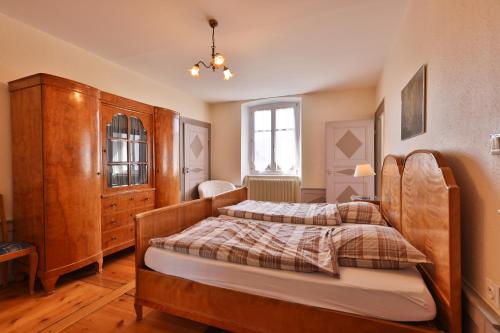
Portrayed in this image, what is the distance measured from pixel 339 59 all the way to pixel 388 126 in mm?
1091

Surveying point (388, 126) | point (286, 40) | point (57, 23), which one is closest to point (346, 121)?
point (388, 126)

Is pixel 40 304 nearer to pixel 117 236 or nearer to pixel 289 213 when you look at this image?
pixel 117 236

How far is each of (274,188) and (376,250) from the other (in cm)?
337

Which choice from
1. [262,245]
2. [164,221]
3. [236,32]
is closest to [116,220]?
Result: [164,221]

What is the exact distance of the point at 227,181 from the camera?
203 inches

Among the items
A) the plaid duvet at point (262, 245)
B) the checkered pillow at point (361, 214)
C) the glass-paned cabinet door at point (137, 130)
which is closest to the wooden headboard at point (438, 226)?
the plaid duvet at point (262, 245)

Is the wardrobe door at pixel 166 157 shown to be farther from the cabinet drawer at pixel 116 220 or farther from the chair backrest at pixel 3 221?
the chair backrest at pixel 3 221

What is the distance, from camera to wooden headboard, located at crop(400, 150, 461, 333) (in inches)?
38.9

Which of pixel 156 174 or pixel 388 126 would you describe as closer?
pixel 388 126

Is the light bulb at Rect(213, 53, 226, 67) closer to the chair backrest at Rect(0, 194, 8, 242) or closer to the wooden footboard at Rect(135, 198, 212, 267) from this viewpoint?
the wooden footboard at Rect(135, 198, 212, 267)

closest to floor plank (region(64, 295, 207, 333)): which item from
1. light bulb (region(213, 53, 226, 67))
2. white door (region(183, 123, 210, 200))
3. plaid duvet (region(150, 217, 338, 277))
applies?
plaid duvet (region(150, 217, 338, 277))

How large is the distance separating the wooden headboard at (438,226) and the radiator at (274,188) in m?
3.03

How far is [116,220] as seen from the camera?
2.77m

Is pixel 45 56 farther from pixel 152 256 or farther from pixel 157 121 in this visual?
pixel 152 256
